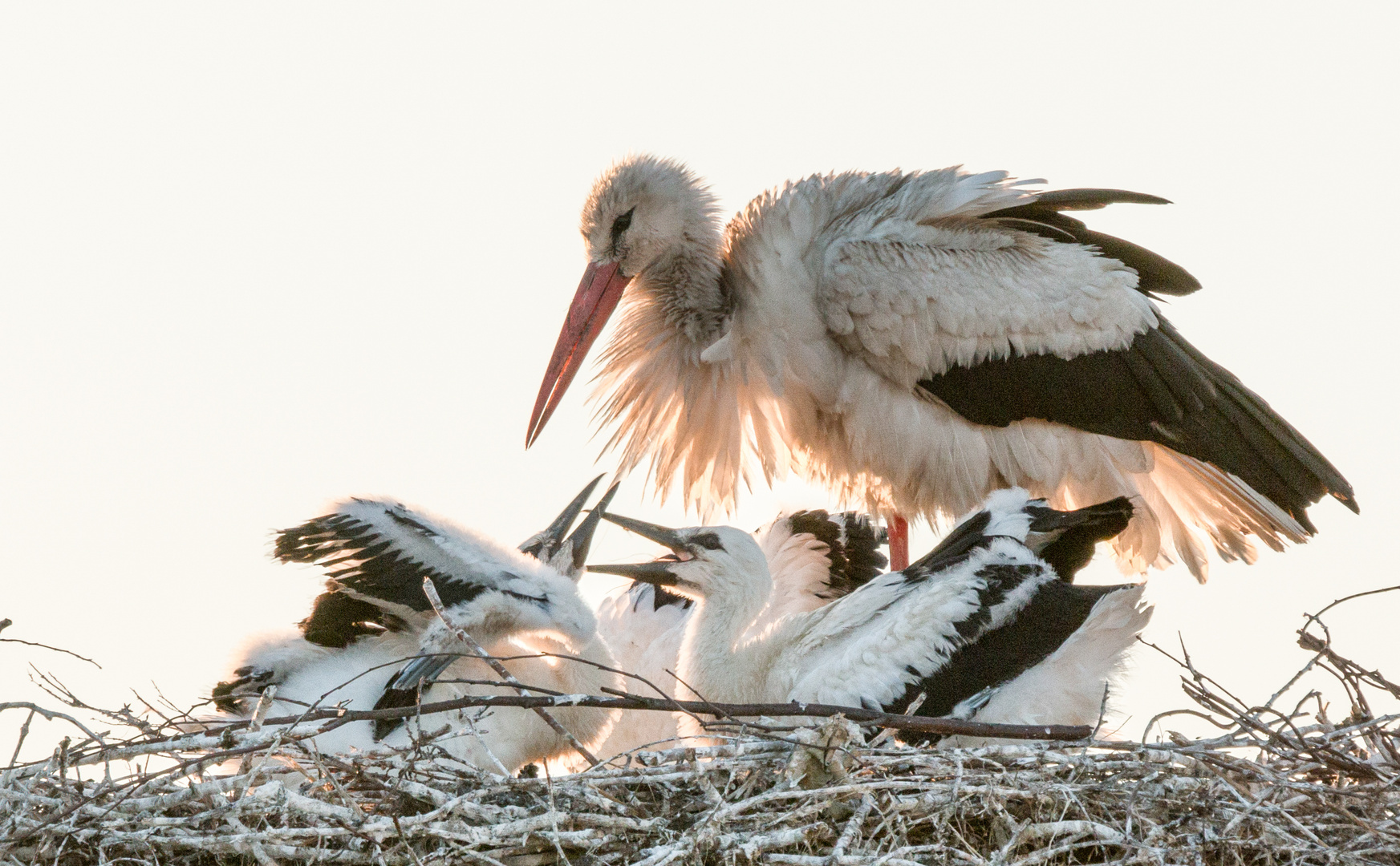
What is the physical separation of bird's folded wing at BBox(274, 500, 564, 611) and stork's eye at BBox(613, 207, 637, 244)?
1561 mm

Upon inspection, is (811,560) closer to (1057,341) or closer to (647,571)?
(647,571)

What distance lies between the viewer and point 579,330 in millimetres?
5562

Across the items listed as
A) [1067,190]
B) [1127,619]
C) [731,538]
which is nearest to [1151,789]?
[1127,619]

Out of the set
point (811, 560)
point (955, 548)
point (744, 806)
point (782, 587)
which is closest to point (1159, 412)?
point (811, 560)

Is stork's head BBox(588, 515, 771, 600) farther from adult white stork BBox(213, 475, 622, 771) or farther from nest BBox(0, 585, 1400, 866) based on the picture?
nest BBox(0, 585, 1400, 866)

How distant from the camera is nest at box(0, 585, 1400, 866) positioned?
9.79ft

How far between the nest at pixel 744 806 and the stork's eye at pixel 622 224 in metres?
2.59

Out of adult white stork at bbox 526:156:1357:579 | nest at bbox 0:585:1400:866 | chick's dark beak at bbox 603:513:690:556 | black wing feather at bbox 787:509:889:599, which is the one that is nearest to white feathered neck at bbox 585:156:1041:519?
adult white stork at bbox 526:156:1357:579

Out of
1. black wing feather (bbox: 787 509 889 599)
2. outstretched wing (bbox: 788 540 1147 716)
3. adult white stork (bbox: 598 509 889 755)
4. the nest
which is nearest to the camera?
the nest

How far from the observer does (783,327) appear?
5211mm

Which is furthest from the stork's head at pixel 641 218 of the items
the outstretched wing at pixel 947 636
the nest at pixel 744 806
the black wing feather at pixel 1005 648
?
the nest at pixel 744 806

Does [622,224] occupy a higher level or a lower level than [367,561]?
higher

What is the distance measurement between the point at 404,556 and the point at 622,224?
1.72m

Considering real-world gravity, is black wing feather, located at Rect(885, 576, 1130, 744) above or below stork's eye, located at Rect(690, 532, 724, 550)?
below
